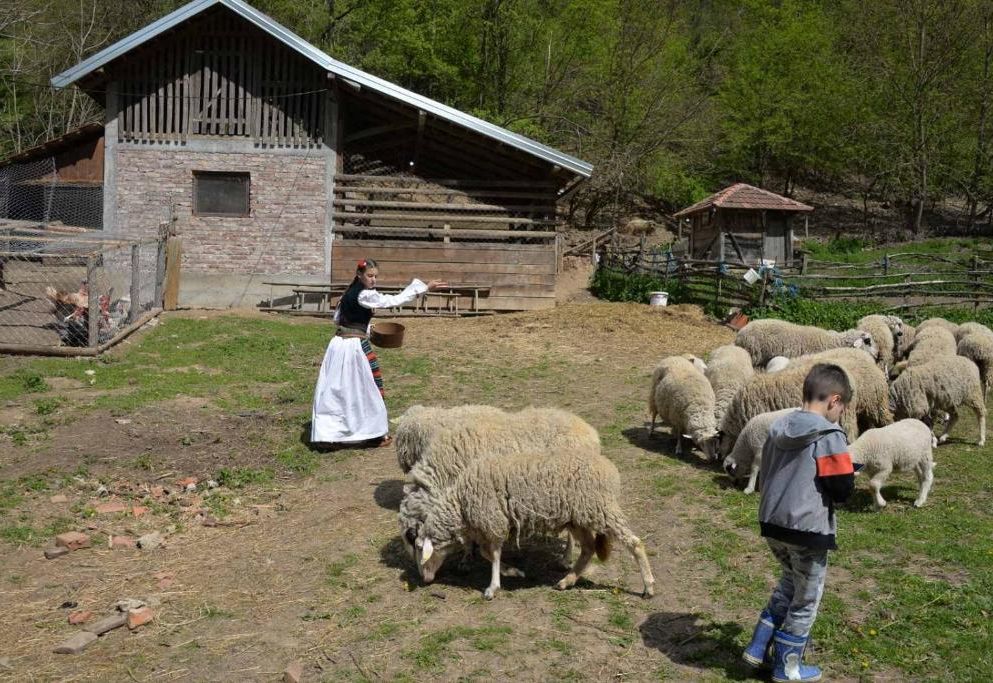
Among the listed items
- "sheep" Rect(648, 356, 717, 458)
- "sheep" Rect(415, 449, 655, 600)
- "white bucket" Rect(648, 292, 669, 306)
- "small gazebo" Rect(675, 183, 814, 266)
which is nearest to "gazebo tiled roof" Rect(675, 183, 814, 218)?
"small gazebo" Rect(675, 183, 814, 266)

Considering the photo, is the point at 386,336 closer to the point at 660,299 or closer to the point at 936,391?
the point at 936,391

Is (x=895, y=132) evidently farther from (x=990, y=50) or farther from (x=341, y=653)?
(x=341, y=653)

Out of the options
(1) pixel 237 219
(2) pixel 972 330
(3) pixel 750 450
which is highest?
(1) pixel 237 219

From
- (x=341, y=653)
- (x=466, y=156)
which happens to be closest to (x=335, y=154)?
(x=466, y=156)

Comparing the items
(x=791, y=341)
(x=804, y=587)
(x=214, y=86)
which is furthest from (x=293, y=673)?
(x=214, y=86)

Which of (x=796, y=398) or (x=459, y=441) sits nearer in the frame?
(x=459, y=441)

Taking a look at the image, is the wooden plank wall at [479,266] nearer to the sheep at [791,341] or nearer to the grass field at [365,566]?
the sheep at [791,341]

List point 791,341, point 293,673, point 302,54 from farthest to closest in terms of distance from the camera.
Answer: point 302,54 < point 791,341 < point 293,673

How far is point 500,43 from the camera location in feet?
108

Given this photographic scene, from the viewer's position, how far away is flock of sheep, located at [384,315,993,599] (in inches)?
228

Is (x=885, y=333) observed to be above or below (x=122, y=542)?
above

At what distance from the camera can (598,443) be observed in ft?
21.5

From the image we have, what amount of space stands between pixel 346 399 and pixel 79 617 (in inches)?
148

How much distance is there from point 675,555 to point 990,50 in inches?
1460
